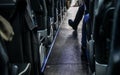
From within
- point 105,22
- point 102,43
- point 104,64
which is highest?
point 105,22

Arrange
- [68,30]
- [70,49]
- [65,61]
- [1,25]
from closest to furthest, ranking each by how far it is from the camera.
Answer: [1,25] → [65,61] → [70,49] → [68,30]

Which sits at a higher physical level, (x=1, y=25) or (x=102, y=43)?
(x=1, y=25)

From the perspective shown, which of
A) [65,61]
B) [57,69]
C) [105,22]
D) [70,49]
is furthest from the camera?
[70,49]

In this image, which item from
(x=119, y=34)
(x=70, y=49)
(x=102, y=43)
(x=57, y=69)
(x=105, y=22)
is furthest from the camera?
(x=70, y=49)

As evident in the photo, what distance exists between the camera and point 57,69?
398 cm

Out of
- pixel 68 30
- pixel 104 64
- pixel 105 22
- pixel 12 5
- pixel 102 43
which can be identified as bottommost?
pixel 68 30

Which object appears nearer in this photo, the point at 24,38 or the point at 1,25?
the point at 1,25

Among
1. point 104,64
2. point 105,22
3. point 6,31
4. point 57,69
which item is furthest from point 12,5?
point 57,69

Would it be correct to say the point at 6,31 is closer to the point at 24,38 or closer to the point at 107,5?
the point at 24,38

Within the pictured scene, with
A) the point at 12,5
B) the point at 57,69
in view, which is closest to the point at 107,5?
the point at 12,5

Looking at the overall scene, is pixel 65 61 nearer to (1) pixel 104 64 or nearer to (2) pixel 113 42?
(1) pixel 104 64

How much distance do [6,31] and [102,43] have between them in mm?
823

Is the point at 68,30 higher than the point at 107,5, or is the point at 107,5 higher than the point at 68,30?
the point at 107,5

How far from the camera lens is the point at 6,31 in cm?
193
